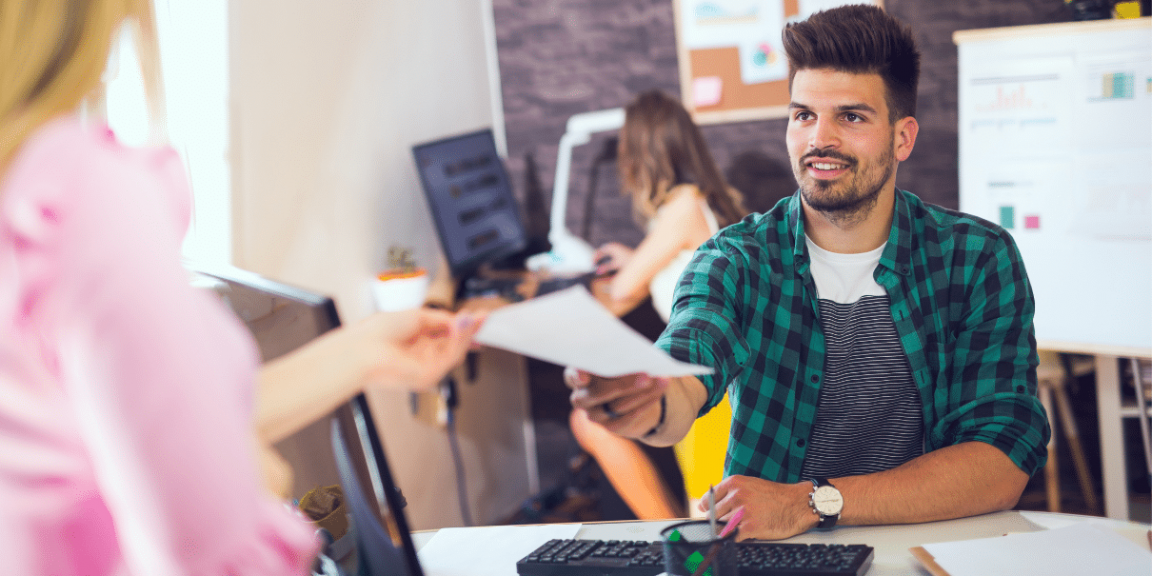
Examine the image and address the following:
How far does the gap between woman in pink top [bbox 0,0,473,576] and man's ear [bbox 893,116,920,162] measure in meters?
1.20

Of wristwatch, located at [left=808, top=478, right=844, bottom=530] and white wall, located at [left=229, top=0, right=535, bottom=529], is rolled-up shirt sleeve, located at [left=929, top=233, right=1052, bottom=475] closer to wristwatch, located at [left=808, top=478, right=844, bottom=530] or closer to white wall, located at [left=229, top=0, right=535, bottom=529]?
wristwatch, located at [left=808, top=478, right=844, bottom=530]

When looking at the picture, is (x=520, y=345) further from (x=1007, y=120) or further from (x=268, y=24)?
(x=1007, y=120)

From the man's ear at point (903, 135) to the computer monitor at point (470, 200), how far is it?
5.42 feet

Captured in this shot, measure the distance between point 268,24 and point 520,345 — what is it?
1823 millimetres

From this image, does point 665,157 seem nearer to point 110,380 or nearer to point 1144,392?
point 1144,392

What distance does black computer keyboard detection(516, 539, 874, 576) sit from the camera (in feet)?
2.96

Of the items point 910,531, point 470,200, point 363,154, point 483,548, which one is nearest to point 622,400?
point 483,548

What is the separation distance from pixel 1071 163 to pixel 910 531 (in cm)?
188

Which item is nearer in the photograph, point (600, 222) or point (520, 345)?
point (520, 345)

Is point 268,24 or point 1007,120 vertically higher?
point 268,24

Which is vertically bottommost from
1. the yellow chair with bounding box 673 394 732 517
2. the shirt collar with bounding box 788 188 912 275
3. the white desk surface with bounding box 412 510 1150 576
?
the yellow chair with bounding box 673 394 732 517

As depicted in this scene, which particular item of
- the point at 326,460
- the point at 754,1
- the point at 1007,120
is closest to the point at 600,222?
the point at 754,1

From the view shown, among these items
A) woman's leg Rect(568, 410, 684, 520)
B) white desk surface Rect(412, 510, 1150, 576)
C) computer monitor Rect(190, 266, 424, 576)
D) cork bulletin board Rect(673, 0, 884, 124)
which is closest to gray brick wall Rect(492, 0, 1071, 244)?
cork bulletin board Rect(673, 0, 884, 124)

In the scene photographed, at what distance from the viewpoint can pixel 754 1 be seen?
10.4 feet
